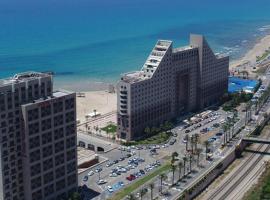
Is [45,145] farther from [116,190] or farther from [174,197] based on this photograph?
[174,197]

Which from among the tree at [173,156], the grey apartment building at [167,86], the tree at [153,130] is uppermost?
the grey apartment building at [167,86]

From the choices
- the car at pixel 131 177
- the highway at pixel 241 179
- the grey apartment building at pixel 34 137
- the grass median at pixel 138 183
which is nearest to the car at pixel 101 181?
the car at pixel 131 177

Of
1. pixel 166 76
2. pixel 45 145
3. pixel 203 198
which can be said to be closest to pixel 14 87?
pixel 45 145

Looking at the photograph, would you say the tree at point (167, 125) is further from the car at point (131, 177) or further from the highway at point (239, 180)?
the car at point (131, 177)

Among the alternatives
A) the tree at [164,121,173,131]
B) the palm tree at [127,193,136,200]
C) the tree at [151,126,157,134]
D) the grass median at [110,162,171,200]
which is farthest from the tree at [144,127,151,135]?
the palm tree at [127,193,136,200]

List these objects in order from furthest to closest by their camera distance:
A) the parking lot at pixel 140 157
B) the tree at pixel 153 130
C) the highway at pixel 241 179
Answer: the tree at pixel 153 130 < the parking lot at pixel 140 157 < the highway at pixel 241 179

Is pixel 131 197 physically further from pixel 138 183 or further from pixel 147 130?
pixel 147 130

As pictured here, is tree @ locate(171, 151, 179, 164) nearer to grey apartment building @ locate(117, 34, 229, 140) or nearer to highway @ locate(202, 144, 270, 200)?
highway @ locate(202, 144, 270, 200)
